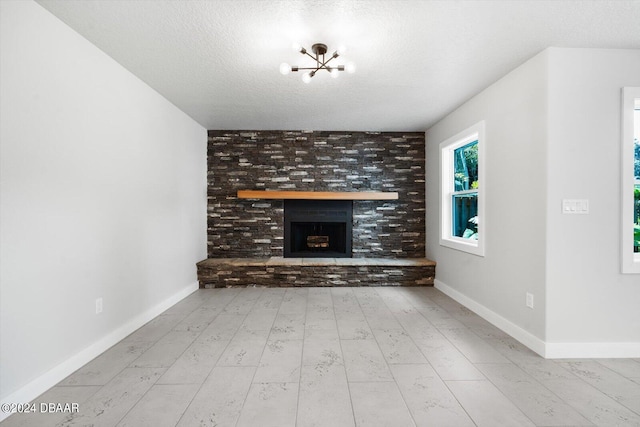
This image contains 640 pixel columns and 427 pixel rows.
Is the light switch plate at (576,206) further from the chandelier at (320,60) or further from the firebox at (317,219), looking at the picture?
the firebox at (317,219)

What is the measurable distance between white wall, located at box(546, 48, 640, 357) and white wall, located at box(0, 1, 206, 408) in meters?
3.52

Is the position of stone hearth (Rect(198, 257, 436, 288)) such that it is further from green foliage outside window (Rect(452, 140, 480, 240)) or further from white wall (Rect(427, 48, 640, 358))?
white wall (Rect(427, 48, 640, 358))

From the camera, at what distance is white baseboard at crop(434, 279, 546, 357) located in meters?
2.37

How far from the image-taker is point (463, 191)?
377 cm

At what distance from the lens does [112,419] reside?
5.20 ft

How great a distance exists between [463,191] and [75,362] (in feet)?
13.6

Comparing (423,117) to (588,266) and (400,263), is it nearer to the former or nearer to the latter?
(400,263)

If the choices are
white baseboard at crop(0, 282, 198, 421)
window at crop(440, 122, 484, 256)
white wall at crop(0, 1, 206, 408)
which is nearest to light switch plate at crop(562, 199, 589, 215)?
window at crop(440, 122, 484, 256)

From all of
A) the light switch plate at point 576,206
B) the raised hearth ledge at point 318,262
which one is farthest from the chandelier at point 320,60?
→ the raised hearth ledge at point 318,262

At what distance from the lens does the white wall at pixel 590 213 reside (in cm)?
228

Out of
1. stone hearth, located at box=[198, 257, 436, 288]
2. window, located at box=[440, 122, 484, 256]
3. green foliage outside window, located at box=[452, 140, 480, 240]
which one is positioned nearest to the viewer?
window, located at box=[440, 122, 484, 256]

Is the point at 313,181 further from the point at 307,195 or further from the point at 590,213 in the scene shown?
the point at 590,213

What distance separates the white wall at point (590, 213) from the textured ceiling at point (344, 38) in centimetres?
22

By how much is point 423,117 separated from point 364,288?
2529 mm
